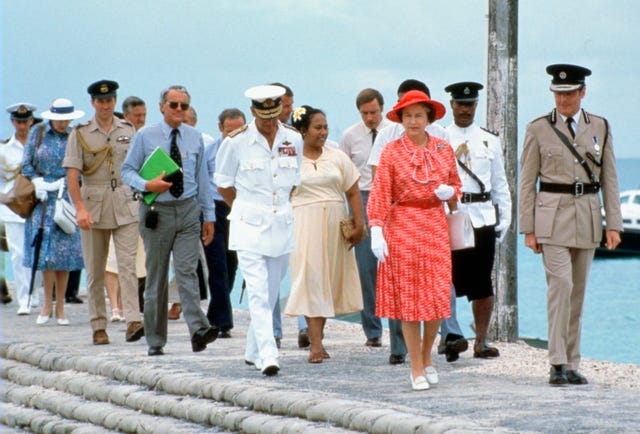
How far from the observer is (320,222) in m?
12.7

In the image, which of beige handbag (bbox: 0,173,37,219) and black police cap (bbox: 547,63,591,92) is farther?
beige handbag (bbox: 0,173,37,219)

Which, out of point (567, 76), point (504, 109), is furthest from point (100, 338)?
point (567, 76)

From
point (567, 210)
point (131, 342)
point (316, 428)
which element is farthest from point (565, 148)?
point (131, 342)

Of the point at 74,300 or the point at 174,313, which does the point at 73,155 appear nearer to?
the point at 174,313

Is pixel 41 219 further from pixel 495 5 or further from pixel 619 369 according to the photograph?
pixel 619 369

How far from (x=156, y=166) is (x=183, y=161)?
261 millimetres

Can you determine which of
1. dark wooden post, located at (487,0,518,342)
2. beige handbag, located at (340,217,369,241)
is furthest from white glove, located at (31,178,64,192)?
dark wooden post, located at (487,0,518,342)

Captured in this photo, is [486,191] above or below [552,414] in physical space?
above

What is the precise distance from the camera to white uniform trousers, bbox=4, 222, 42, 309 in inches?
695

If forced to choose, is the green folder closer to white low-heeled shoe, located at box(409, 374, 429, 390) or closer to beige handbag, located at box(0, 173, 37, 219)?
white low-heeled shoe, located at box(409, 374, 429, 390)

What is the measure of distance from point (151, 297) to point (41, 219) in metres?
3.75

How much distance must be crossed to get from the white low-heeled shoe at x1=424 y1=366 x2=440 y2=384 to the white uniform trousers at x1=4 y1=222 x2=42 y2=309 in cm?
748

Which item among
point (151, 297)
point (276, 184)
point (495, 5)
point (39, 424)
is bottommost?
point (39, 424)

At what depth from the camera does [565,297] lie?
11.0m
